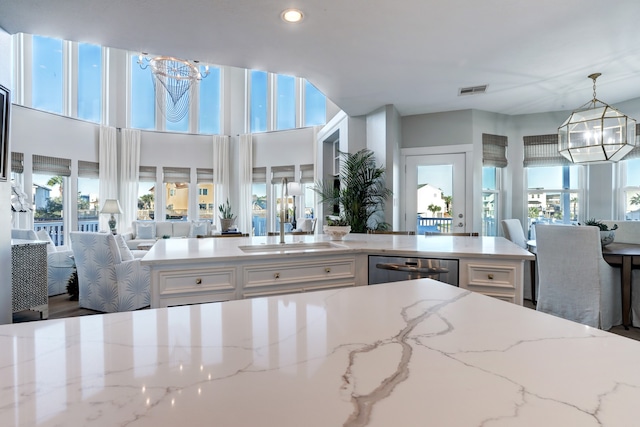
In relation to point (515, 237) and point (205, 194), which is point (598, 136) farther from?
point (205, 194)

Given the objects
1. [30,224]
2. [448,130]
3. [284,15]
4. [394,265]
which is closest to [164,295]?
[394,265]

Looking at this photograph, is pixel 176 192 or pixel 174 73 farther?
pixel 176 192

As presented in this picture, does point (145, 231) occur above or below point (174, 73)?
below

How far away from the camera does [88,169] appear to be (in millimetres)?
7188

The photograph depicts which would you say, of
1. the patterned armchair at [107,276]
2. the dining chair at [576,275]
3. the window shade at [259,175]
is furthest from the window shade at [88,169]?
the dining chair at [576,275]

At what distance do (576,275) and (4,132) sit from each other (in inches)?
179

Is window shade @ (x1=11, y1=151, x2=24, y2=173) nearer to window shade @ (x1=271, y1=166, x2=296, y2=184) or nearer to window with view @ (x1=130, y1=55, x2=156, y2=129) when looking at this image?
window with view @ (x1=130, y1=55, x2=156, y2=129)

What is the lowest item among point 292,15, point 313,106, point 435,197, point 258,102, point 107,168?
point 435,197

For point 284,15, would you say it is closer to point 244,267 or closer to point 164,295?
point 244,267

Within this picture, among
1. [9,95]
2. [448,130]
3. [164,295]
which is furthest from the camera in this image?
[448,130]

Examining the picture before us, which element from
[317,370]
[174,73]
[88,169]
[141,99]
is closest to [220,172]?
[141,99]

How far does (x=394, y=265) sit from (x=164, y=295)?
1.30 meters

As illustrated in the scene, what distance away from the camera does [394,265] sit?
203 cm

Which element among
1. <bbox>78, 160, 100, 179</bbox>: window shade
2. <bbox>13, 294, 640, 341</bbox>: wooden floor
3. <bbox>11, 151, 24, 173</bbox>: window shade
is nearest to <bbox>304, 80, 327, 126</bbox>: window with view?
<bbox>78, 160, 100, 179</bbox>: window shade
